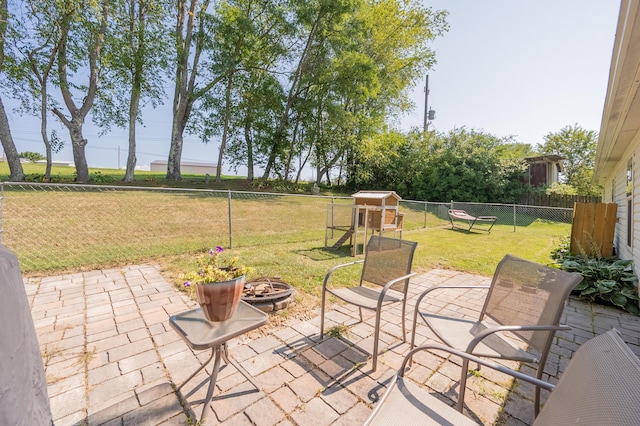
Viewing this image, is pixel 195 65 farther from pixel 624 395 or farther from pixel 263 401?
pixel 624 395

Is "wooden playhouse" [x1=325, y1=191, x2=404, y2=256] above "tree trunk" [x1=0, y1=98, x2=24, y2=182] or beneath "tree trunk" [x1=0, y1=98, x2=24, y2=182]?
beneath

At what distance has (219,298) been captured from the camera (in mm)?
1785

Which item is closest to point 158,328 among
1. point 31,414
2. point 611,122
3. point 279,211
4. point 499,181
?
point 31,414

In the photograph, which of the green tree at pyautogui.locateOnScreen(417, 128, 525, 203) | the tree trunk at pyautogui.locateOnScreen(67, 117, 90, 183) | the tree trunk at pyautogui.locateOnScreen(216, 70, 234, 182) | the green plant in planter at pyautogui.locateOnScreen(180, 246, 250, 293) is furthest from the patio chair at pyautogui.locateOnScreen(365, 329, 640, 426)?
the green tree at pyautogui.locateOnScreen(417, 128, 525, 203)

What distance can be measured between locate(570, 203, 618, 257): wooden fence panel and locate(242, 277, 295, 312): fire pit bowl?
17.4ft

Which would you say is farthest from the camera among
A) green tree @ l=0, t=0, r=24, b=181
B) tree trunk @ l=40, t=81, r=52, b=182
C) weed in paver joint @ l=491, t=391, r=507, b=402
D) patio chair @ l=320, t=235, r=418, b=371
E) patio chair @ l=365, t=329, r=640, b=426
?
tree trunk @ l=40, t=81, r=52, b=182

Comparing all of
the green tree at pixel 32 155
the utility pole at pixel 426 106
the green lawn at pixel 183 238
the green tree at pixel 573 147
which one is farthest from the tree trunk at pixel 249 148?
the green tree at pixel 32 155

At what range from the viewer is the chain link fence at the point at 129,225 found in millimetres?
5039

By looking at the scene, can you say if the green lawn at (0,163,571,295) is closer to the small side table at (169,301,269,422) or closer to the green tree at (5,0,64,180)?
the small side table at (169,301,269,422)

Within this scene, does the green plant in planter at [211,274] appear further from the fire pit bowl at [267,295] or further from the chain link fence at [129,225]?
the chain link fence at [129,225]

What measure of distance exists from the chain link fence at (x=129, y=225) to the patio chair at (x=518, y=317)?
→ 173 inches

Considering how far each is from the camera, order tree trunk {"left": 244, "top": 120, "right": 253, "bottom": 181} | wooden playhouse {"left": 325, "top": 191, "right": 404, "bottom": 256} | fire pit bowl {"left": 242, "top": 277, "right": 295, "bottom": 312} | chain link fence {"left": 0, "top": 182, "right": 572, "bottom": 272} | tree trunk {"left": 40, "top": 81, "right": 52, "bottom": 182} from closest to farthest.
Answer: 1. fire pit bowl {"left": 242, "top": 277, "right": 295, "bottom": 312}
2. chain link fence {"left": 0, "top": 182, "right": 572, "bottom": 272}
3. wooden playhouse {"left": 325, "top": 191, "right": 404, "bottom": 256}
4. tree trunk {"left": 40, "top": 81, "right": 52, "bottom": 182}
5. tree trunk {"left": 244, "top": 120, "right": 253, "bottom": 181}

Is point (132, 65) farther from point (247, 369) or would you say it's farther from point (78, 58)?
point (247, 369)

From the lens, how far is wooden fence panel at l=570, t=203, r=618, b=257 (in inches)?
195
